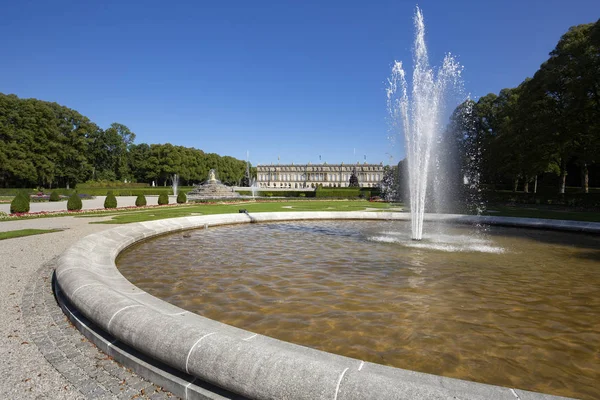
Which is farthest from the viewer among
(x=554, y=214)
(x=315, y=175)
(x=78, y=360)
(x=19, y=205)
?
(x=315, y=175)

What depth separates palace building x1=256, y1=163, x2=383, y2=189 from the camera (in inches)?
5669

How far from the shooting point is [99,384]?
349 centimetres

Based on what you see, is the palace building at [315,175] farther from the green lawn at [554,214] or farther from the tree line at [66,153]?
the green lawn at [554,214]

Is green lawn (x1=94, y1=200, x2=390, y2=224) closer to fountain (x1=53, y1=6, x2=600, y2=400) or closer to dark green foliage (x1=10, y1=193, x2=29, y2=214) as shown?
dark green foliage (x1=10, y1=193, x2=29, y2=214)

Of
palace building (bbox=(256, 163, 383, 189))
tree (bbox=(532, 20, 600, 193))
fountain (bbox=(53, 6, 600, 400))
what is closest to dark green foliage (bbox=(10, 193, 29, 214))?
fountain (bbox=(53, 6, 600, 400))

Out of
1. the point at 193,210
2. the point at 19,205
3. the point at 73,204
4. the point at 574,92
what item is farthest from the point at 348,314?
the point at 574,92

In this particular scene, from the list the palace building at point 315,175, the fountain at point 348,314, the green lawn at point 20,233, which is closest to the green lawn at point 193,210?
the green lawn at point 20,233

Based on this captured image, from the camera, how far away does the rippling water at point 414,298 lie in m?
4.34

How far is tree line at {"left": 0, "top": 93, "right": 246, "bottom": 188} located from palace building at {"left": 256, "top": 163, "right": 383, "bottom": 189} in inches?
2469

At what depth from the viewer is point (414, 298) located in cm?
647

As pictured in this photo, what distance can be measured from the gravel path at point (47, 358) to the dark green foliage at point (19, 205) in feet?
55.4

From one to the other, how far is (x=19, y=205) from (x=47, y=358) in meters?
21.2

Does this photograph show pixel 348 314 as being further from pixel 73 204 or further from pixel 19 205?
pixel 73 204

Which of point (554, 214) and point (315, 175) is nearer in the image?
point (554, 214)
